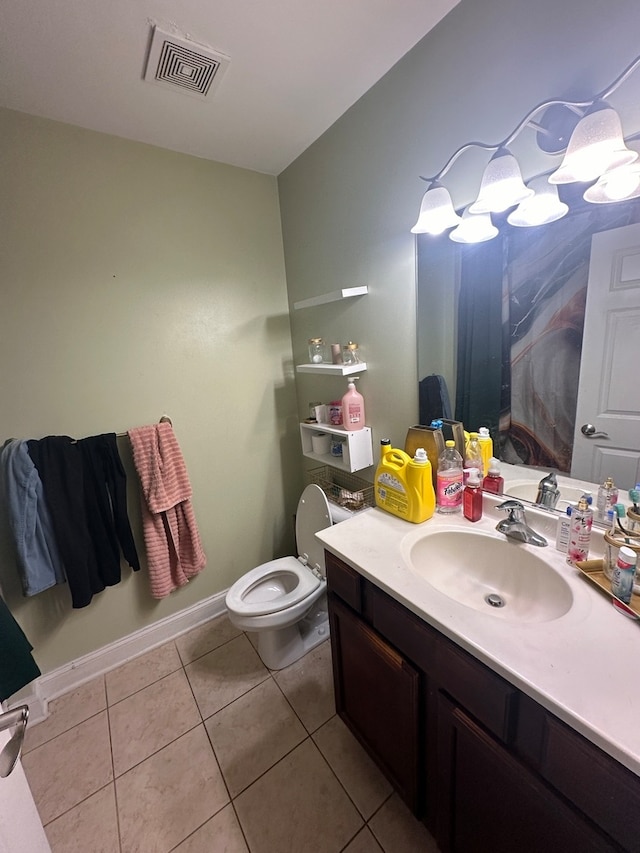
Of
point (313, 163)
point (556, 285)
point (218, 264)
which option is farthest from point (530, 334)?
point (218, 264)

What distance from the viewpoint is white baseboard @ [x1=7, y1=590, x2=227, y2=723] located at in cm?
155

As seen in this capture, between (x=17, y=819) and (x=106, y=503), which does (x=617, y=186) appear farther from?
(x=106, y=503)

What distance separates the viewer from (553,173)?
91 centimetres

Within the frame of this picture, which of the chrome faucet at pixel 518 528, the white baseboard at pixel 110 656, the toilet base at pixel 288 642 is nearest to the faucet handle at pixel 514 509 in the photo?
the chrome faucet at pixel 518 528

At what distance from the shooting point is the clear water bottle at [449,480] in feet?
4.03

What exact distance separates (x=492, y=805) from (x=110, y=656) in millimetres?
1764

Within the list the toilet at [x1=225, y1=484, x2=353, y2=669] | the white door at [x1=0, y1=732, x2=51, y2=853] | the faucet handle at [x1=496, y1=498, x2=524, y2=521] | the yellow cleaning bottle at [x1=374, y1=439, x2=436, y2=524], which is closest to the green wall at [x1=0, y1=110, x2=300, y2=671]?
the toilet at [x1=225, y1=484, x2=353, y2=669]

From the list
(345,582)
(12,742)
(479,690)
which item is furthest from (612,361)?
(12,742)

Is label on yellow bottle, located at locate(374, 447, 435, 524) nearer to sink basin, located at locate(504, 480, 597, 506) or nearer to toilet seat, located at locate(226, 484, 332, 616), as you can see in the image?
sink basin, located at locate(504, 480, 597, 506)

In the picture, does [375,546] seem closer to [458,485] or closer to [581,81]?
[458,485]

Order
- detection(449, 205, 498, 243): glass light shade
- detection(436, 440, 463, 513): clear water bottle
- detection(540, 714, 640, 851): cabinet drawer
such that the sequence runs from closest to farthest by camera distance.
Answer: detection(540, 714, 640, 851): cabinet drawer → detection(449, 205, 498, 243): glass light shade → detection(436, 440, 463, 513): clear water bottle

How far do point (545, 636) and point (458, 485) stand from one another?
0.56 metres

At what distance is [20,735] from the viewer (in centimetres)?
62

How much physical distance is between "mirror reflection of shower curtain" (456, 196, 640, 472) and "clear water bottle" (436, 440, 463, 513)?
15 cm
